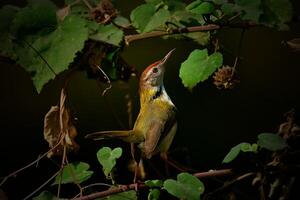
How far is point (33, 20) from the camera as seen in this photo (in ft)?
4.01

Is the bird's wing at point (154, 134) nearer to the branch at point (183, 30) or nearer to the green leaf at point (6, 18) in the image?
the branch at point (183, 30)

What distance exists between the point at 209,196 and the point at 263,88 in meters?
1.69

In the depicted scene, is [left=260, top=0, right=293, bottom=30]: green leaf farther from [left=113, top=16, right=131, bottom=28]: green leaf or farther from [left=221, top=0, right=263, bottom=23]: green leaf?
[left=113, top=16, right=131, bottom=28]: green leaf

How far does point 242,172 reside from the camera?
1.34 meters

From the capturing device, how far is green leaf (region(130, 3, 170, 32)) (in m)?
1.25

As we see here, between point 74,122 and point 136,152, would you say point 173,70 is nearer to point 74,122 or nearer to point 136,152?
point 136,152

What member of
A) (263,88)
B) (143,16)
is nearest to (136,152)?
(143,16)

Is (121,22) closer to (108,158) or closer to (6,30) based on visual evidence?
(6,30)

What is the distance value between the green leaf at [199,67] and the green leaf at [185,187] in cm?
24

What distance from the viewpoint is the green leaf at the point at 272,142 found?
130 centimetres

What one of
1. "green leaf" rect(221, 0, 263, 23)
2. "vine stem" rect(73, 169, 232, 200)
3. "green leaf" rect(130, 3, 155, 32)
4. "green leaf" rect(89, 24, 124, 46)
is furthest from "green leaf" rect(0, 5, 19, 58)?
"green leaf" rect(221, 0, 263, 23)

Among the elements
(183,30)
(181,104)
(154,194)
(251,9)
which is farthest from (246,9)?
(181,104)

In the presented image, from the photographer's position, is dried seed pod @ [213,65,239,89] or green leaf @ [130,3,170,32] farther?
dried seed pod @ [213,65,239,89]

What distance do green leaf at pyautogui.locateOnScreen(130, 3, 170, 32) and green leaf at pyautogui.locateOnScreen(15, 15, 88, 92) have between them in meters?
0.14
